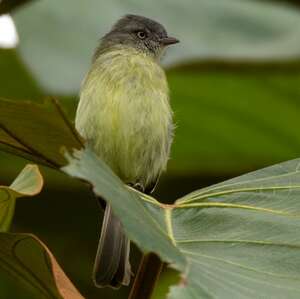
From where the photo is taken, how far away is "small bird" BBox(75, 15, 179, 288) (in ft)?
11.6

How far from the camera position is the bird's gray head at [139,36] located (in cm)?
448

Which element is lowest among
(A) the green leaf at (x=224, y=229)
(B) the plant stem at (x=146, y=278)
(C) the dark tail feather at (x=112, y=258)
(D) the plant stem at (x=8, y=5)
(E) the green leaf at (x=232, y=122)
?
(C) the dark tail feather at (x=112, y=258)

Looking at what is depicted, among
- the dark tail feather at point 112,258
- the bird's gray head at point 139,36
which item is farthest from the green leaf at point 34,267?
the bird's gray head at point 139,36

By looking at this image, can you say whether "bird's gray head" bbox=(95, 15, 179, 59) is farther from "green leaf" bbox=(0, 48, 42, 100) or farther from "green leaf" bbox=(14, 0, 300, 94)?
"green leaf" bbox=(0, 48, 42, 100)

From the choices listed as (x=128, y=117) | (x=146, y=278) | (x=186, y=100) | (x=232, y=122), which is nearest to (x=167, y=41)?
(x=186, y=100)

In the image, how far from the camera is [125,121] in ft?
11.6

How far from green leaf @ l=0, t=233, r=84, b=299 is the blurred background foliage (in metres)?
1.70

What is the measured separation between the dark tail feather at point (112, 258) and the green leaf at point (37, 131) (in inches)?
29.2

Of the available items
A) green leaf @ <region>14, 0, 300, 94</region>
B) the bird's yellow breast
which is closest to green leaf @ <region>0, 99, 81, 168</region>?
the bird's yellow breast

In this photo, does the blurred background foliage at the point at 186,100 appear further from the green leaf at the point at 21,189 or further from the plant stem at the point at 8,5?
the green leaf at the point at 21,189

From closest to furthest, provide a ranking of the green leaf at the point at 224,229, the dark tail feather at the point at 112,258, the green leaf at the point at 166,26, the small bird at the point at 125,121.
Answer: the green leaf at the point at 224,229 < the dark tail feather at the point at 112,258 < the small bird at the point at 125,121 < the green leaf at the point at 166,26

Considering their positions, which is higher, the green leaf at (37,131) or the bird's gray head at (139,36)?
the green leaf at (37,131)

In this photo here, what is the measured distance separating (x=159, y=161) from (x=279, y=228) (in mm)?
1789

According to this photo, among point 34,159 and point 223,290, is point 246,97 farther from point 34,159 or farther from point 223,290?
point 223,290
